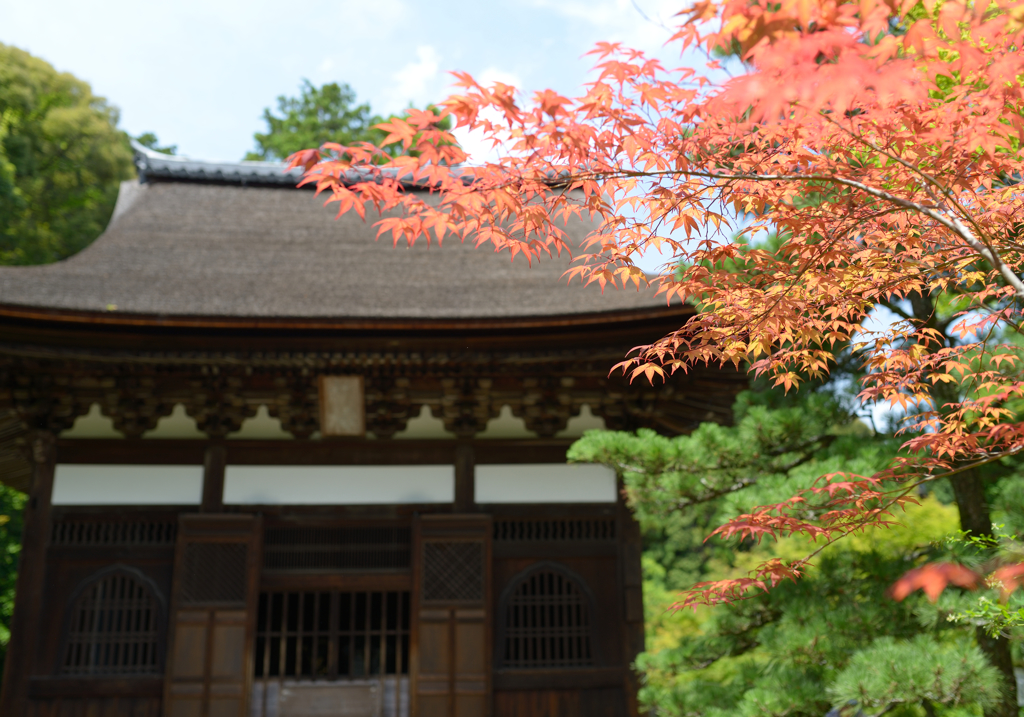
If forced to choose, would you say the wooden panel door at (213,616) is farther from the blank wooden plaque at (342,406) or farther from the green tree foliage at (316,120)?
the green tree foliage at (316,120)

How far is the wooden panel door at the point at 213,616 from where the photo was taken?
4.99 m

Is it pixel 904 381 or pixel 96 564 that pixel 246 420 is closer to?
pixel 96 564

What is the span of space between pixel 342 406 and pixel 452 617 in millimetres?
1730

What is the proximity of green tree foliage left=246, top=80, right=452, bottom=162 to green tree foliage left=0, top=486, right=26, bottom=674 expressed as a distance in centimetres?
1114

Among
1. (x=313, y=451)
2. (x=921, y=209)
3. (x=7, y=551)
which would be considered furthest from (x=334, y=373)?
(x=7, y=551)

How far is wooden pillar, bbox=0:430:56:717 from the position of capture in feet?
16.5

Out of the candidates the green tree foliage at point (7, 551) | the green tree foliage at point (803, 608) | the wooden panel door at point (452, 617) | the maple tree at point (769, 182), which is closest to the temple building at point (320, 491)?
the wooden panel door at point (452, 617)

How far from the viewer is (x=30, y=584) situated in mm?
5203

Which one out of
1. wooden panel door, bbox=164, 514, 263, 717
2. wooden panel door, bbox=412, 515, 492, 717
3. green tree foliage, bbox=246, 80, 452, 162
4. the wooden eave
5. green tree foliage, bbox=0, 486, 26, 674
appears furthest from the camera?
green tree foliage, bbox=246, 80, 452, 162

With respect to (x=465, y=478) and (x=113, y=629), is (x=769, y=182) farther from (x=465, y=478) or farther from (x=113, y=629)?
(x=113, y=629)

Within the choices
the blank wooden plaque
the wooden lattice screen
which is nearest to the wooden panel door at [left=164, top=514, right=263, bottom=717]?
the wooden lattice screen

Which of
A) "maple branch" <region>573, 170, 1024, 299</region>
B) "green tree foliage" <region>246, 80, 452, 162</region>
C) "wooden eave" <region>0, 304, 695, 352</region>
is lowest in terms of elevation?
"maple branch" <region>573, 170, 1024, 299</region>

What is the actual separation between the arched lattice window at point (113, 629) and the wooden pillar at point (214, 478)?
67 cm

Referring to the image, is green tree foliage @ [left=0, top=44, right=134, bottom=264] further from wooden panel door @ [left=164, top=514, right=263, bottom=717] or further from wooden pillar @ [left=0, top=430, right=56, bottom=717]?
wooden panel door @ [left=164, top=514, right=263, bottom=717]
